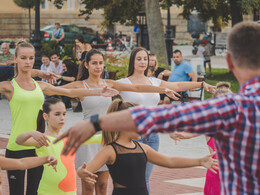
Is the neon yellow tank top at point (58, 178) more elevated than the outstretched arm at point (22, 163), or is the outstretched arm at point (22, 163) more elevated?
the outstretched arm at point (22, 163)

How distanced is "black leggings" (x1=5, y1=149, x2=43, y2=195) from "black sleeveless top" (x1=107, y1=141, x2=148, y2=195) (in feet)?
4.56

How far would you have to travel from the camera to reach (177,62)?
503 inches

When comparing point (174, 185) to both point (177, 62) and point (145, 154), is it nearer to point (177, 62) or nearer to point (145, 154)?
point (145, 154)

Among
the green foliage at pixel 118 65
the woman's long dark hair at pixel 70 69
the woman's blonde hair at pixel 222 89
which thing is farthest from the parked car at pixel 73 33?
the woman's blonde hair at pixel 222 89

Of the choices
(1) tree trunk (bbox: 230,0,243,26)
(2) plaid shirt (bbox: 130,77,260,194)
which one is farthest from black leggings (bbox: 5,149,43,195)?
(1) tree trunk (bbox: 230,0,243,26)

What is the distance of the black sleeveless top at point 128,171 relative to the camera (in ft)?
12.8

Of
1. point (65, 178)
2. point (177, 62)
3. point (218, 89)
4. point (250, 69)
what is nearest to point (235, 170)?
point (250, 69)

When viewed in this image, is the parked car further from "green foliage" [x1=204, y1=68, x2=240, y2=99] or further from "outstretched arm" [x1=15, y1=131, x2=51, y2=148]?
"outstretched arm" [x1=15, y1=131, x2=51, y2=148]

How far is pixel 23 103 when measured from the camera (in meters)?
5.18

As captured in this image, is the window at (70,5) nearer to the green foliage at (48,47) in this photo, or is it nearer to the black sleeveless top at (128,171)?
the green foliage at (48,47)

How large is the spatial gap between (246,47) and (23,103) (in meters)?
3.38

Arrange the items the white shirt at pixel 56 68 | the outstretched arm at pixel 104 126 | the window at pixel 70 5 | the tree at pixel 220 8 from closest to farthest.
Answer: the outstretched arm at pixel 104 126 → the white shirt at pixel 56 68 → the tree at pixel 220 8 → the window at pixel 70 5

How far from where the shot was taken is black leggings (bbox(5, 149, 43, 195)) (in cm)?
504

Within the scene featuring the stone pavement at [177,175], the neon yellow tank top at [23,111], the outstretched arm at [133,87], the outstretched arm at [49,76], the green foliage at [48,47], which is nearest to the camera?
the neon yellow tank top at [23,111]
